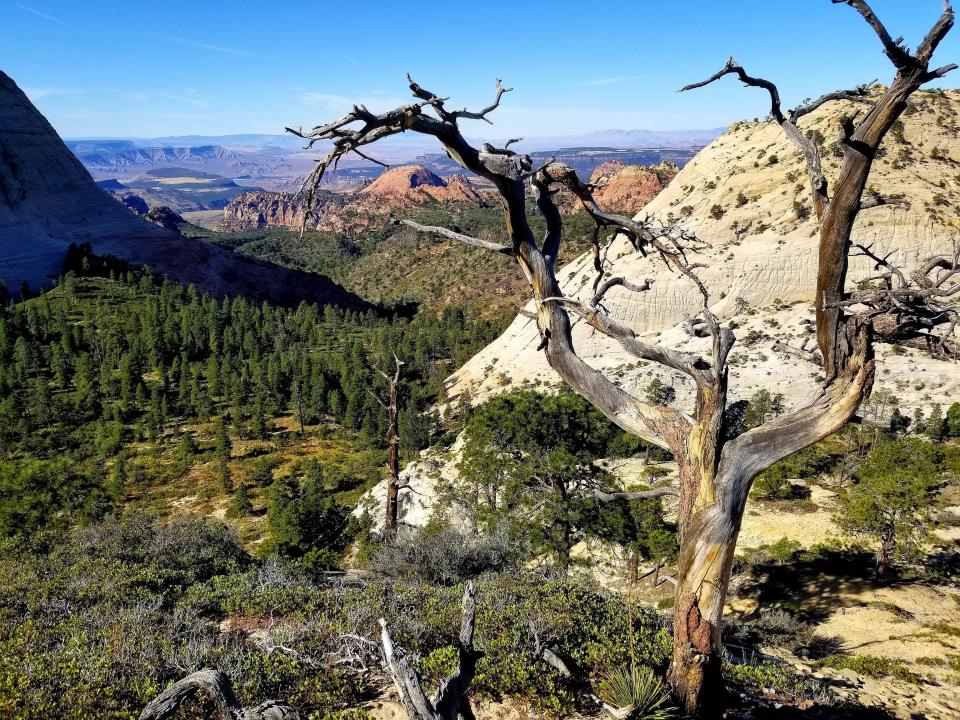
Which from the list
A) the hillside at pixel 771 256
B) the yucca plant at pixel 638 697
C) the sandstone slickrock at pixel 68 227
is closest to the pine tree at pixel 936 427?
the hillside at pixel 771 256

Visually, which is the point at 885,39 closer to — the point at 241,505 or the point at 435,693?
the point at 435,693

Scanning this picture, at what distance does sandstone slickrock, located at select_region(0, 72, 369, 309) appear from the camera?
3002 inches

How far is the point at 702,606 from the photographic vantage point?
3889 millimetres

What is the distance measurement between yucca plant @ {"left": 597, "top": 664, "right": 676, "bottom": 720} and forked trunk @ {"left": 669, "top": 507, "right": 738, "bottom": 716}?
0.17 meters

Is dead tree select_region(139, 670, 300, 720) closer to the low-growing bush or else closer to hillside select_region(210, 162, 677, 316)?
the low-growing bush

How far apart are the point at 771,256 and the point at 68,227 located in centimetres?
9269

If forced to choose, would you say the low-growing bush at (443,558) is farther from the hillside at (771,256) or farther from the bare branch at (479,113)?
the hillside at (771,256)

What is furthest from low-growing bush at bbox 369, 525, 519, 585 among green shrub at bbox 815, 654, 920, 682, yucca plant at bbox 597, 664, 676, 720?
yucca plant at bbox 597, 664, 676, 720

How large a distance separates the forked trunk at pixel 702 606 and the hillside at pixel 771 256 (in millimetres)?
22391

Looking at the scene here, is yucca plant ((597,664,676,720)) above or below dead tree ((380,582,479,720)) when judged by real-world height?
below

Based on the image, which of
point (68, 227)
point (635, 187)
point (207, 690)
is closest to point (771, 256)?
point (207, 690)

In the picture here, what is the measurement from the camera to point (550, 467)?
1509 cm

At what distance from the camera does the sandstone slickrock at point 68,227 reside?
7625 cm

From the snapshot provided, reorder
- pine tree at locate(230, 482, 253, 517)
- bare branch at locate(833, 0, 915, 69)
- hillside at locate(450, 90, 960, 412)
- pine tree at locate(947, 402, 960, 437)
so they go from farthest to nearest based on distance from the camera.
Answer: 1. hillside at locate(450, 90, 960, 412)
2. pine tree at locate(230, 482, 253, 517)
3. pine tree at locate(947, 402, 960, 437)
4. bare branch at locate(833, 0, 915, 69)
